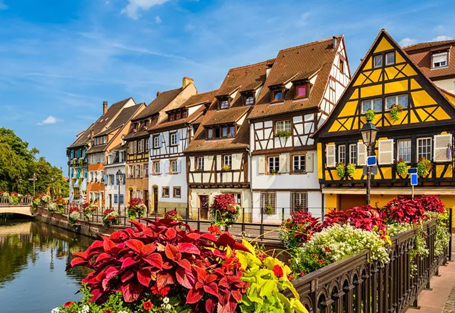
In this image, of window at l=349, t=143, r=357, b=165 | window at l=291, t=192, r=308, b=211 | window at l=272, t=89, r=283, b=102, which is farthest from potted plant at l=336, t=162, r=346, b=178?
window at l=272, t=89, r=283, b=102

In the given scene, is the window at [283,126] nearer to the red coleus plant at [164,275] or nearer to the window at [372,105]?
the window at [372,105]

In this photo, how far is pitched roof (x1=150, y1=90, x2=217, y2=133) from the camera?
32969 mm

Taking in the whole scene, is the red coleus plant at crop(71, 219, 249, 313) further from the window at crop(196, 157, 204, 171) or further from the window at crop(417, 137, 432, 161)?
the window at crop(196, 157, 204, 171)

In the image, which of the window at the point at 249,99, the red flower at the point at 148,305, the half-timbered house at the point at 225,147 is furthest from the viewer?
the window at the point at 249,99

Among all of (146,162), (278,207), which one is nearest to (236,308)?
(278,207)

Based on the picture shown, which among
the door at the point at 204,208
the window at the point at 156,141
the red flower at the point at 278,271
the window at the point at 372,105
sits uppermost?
the window at the point at 372,105

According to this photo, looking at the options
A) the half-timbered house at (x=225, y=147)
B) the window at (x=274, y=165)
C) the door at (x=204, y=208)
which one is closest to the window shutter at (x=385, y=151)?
the window at (x=274, y=165)

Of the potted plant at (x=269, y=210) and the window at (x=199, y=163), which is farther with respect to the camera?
the window at (x=199, y=163)

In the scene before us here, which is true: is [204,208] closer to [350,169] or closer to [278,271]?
[350,169]

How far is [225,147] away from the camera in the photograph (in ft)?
92.5

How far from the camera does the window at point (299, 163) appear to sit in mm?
24609

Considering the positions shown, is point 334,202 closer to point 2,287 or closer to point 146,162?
point 2,287

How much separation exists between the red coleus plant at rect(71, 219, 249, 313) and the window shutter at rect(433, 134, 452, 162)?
66.5 ft

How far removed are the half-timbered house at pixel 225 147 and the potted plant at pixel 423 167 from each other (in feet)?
36.5
